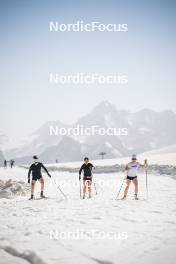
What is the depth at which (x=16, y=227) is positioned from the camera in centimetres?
911

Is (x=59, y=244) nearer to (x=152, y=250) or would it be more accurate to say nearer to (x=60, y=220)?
(x=152, y=250)

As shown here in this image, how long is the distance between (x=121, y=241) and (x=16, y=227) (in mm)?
3532

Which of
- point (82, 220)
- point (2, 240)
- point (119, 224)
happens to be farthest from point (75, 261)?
point (82, 220)

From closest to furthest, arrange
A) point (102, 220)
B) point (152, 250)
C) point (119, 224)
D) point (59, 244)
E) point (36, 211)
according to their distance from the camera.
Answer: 1. point (152, 250)
2. point (59, 244)
3. point (119, 224)
4. point (102, 220)
5. point (36, 211)

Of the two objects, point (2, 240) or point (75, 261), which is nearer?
point (75, 261)

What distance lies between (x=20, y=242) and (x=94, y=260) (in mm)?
2236

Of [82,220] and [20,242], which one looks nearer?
[20,242]

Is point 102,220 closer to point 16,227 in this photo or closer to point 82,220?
point 82,220

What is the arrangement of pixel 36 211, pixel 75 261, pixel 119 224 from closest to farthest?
1. pixel 75 261
2. pixel 119 224
3. pixel 36 211

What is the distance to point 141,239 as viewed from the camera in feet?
23.4

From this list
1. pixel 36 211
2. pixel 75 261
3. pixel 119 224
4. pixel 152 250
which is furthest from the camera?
pixel 36 211

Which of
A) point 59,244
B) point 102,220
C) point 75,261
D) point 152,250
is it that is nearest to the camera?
point 75,261

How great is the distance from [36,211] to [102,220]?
3331 millimetres

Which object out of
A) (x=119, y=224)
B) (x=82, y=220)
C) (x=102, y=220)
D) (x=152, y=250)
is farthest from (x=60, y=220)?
(x=152, y=250)
